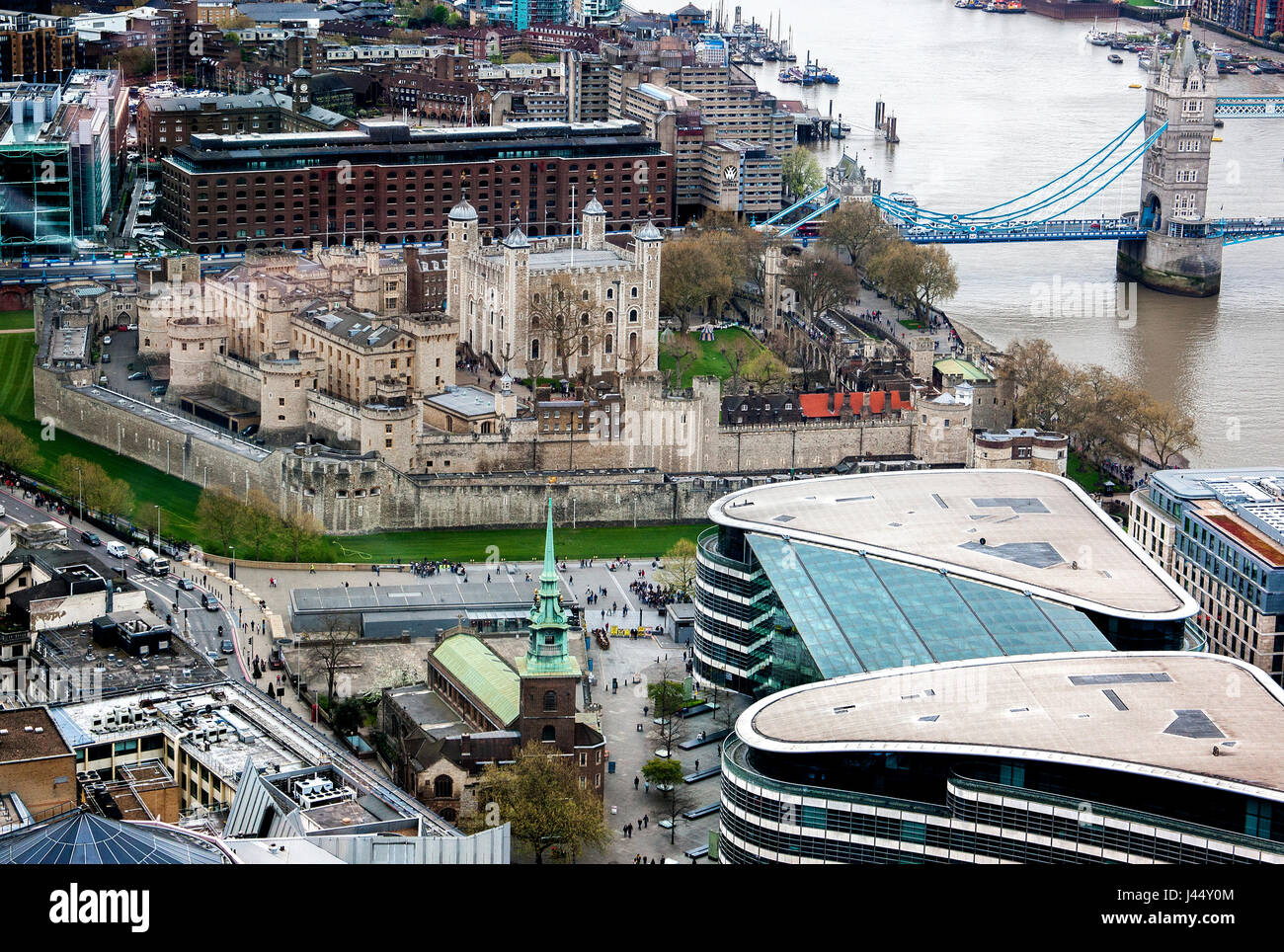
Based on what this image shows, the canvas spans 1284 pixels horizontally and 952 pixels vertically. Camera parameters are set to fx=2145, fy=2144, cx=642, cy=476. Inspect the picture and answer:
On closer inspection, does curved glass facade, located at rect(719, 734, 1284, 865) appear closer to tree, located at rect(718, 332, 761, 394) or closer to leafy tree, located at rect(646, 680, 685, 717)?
leafy tree, located at rect(646, 680, 685, 717)

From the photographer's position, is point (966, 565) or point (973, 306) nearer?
point (966, 565)

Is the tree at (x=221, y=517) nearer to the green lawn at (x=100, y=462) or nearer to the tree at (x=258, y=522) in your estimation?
the tree at (x=258, y=522)

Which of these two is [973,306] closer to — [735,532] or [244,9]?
[735,532]

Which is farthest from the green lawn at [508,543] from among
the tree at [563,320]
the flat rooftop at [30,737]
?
the flat rooftop at [30,737]
